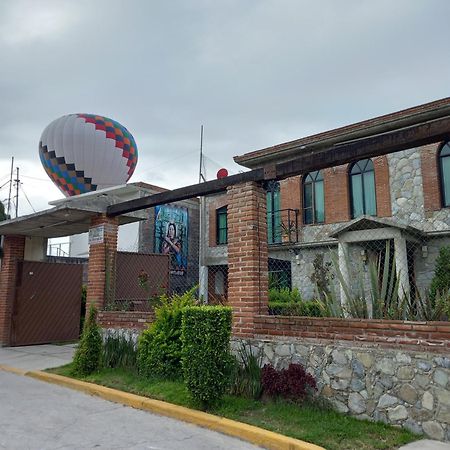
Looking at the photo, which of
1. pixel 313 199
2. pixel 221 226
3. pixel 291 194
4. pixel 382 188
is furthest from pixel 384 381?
pixel 221 226

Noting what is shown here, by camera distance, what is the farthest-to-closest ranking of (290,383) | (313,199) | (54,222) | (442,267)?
(313,199) → (442,267) → (54,222) → (290,383)

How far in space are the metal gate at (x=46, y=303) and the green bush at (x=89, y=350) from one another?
538 centimetres

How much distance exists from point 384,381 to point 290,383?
110 cm

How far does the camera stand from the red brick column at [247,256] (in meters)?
6.60

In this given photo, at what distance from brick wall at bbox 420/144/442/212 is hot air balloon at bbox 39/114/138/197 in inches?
396

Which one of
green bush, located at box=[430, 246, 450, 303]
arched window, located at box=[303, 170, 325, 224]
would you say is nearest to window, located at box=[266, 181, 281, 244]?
arched window, located at box=[303, 170, 325, 224]

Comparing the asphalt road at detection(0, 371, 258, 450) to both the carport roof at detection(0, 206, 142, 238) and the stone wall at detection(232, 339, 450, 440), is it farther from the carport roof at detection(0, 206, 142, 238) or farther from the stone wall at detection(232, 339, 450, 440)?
the carport roof at detection(0, 206, 142, 238)

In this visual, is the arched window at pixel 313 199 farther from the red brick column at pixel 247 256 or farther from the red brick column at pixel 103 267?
the red brick column at pixel 247 256

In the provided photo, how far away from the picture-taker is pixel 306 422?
501 centimetres

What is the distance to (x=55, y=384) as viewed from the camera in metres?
7.89

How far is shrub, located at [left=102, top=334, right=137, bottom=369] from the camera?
8008 mm

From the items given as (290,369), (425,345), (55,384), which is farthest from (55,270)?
(425,345)

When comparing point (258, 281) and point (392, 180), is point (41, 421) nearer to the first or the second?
point (258, 281)

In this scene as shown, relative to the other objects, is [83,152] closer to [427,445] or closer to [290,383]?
[290,383]
